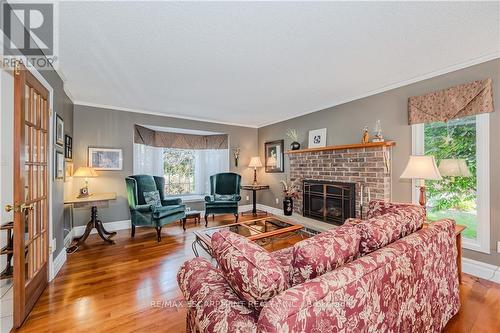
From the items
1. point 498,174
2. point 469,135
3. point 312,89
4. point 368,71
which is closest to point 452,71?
point 469,135

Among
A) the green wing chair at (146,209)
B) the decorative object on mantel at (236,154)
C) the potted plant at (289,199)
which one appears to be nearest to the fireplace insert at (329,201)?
the potted plant at (289,199)

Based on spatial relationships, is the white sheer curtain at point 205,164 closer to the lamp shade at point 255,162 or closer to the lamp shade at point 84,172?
the lamp shade at point 255,162

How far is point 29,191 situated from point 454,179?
14.8ft

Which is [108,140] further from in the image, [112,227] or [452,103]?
[452,103]

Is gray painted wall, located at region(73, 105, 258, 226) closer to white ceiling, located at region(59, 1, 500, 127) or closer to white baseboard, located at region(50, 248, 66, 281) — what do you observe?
white ceiling, located at region(59, 1, 500, 127)

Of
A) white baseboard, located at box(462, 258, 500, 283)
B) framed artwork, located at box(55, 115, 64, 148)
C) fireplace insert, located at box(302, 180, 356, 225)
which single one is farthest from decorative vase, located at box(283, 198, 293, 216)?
framed artwork, located at box(55, 115, 64, 148)

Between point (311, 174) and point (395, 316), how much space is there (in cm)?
321

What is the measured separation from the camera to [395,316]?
117 centimetres

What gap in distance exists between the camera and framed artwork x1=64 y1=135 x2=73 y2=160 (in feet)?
10.3

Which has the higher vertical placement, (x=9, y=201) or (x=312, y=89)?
(x=312, y=89)

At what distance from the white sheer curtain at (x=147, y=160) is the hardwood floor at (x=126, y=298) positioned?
6.37 feet

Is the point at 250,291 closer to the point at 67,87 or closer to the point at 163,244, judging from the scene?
the point at 163,244

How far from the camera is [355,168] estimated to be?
3479mm

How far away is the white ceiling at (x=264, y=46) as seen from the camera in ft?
5.31
